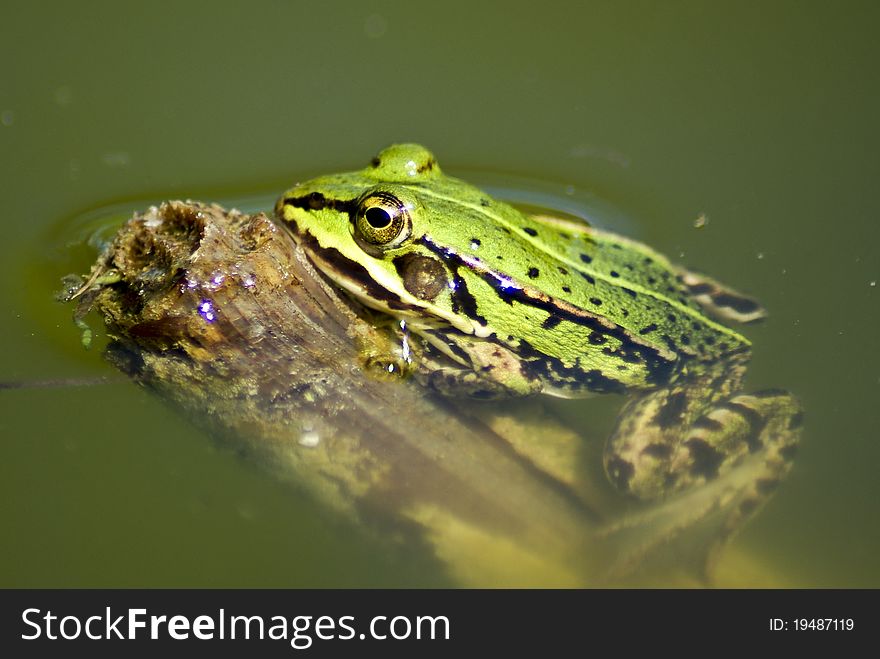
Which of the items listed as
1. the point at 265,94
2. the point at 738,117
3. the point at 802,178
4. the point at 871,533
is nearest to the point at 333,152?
the point at 265,94

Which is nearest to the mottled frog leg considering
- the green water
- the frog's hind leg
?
the green water

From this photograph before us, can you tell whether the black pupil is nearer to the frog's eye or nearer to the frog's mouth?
the frog's eye

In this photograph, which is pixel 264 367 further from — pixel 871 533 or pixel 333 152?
pixel 871 533

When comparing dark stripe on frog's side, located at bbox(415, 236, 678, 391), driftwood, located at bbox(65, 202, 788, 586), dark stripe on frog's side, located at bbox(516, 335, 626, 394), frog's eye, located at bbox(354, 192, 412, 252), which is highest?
frog's eye, located at bbox(354, 192, 412, 252)

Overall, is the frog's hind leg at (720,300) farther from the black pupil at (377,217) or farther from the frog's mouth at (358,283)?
the black pupil at (377,217)

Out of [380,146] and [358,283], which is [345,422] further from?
[380,146]

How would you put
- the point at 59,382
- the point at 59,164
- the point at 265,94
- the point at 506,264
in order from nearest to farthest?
1. the point at 59,382
2. the point at 506,264
3. the point at 59,164
4. the point at 265,94

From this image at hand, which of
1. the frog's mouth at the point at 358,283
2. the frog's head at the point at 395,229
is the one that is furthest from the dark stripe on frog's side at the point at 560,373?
the frog's mouth at the point at 358,283
